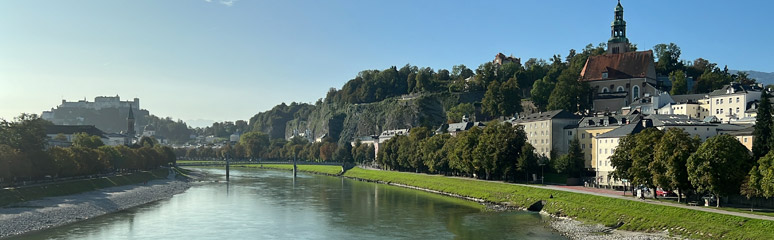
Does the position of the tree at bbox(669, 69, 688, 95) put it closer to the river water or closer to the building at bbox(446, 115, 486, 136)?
the building at bbox(446, 115, 486, 136)

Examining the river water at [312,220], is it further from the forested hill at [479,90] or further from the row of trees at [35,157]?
the forested hill at [479,90]

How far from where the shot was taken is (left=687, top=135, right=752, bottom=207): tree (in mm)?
42844

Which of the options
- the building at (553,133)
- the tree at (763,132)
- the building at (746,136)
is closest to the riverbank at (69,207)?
the building at (553,133)

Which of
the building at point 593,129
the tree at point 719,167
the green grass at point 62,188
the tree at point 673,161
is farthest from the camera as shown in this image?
the building at point 593,129

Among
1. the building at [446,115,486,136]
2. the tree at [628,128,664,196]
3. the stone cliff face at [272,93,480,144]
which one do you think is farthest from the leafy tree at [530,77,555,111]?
the tree at [628,128,664,196]

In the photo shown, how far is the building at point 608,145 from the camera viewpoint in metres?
65.3

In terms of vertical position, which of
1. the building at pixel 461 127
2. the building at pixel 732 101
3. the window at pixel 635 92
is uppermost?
the window at pixel 635 92

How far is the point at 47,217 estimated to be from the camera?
50969mm

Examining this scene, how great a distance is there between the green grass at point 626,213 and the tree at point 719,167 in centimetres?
276

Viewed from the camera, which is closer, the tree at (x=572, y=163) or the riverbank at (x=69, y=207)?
the riverbank at (x=69, y=207)

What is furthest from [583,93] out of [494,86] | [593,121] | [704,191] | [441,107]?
[704,191]

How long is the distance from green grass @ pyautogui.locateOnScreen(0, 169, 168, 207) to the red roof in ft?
249

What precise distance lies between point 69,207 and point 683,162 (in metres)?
50.7

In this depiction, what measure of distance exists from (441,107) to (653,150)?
10406cm
